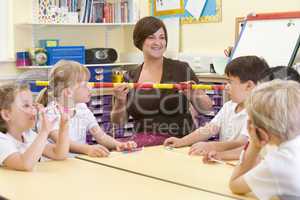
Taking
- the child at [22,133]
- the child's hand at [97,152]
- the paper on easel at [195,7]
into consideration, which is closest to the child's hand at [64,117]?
the child at [22,133]

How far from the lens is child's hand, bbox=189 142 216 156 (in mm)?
2199

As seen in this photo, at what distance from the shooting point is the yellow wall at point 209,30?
3.81m

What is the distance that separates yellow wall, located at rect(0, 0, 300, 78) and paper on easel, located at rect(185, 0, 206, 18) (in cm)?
10

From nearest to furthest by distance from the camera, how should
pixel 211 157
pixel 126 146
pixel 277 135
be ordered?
pixel 277 135 < pixel 211 157 < pixel 126 146

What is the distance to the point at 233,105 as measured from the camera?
244cm

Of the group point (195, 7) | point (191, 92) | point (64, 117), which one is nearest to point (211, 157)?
point (64, 117)

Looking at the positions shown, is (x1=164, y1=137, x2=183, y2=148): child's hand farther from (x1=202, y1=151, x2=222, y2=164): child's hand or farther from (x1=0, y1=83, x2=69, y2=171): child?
(x1=0, y1=83, x2=69, y2=171): child

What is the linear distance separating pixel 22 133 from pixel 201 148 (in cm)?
79

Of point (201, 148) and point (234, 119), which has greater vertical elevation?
point (234, 119)

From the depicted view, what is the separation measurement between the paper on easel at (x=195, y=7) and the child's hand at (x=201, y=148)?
223 centimetres

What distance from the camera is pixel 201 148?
2227mm

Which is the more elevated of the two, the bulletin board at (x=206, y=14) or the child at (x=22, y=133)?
the bulletin board at (x=206, y=14)

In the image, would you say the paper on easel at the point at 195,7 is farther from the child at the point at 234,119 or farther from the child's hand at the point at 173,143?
the child's hand at the point at 173,143

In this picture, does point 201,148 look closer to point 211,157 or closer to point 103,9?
point 211,157
